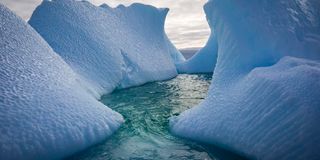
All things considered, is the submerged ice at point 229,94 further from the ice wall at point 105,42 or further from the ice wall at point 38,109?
the ice wall at point 105,42

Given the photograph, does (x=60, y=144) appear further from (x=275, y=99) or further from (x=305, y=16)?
(x=305, y=16)

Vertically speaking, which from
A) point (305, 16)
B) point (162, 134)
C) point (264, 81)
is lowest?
point (162, 134)

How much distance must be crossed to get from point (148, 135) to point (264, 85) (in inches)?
52.9

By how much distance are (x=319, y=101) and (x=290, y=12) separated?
1.59 meters

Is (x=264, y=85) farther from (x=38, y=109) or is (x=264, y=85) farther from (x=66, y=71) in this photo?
(x=66, y=71)

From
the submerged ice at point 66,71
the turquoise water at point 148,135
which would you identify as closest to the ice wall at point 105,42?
the submerged ice at point 66,71

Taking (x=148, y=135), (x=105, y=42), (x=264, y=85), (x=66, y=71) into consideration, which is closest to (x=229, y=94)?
(x=264, y=85)

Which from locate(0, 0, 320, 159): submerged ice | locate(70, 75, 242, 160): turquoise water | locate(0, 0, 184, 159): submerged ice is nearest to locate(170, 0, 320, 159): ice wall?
locate(0, 0, 320, 159): submerged ice

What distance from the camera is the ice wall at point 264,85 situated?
1950mm

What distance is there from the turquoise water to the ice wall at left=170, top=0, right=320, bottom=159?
17 centimetres

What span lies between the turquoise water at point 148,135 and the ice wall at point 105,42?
2.63 ft

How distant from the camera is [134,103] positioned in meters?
4.58

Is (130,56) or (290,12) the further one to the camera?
(130,56)

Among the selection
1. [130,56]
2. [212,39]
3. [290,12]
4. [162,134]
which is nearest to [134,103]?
[162,134]
